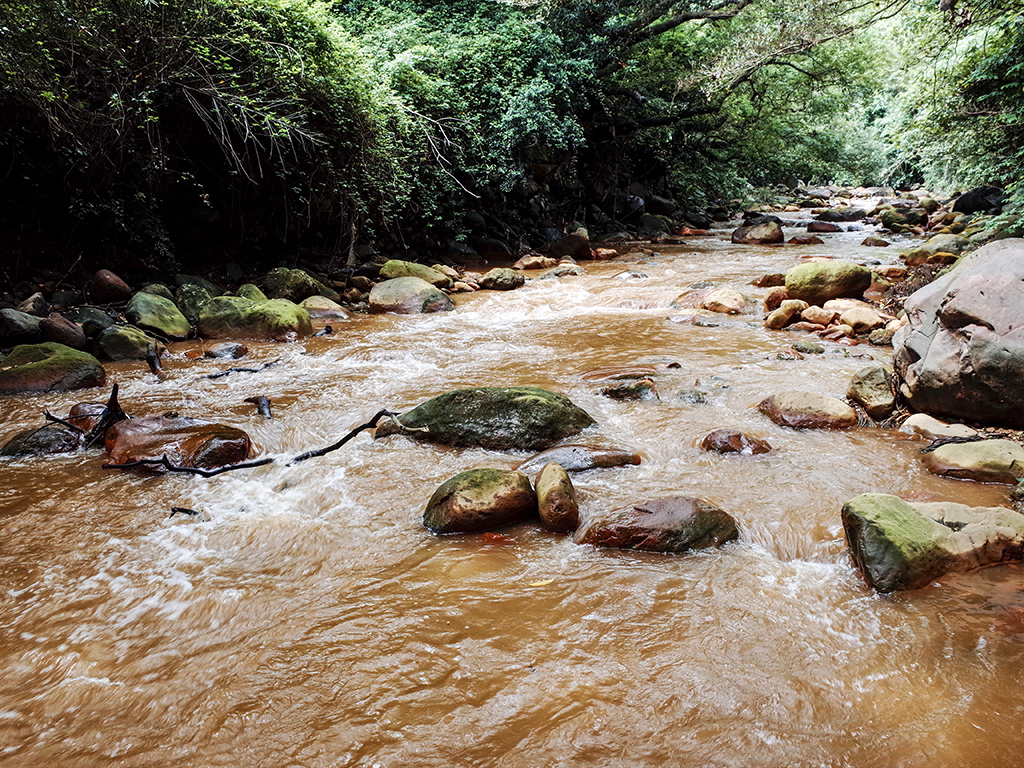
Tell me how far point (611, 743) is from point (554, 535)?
1.35 metres

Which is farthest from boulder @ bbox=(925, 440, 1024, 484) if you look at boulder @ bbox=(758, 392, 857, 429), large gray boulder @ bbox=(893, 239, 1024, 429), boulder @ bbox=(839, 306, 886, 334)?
boulder @ bbox=(839, 306, 886, 334)

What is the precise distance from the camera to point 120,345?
Answer: 679 cm

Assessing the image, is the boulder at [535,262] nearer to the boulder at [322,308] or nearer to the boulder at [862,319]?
the boulder at [322,308]

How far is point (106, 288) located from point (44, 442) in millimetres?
4916

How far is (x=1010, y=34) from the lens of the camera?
816 centimetres

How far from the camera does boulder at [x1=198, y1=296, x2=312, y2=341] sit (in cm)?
785

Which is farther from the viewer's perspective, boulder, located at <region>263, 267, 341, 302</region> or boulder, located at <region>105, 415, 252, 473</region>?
boulder, located at <region>263, 267, 341, 302</region>

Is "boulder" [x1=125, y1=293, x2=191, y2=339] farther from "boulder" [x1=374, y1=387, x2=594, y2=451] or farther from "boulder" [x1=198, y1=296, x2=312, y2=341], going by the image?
"boulder" [x1=374, y1=387, x2=594, y2=451]

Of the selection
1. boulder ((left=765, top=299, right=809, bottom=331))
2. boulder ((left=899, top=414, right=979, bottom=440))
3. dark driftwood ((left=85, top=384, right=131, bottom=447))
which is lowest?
boulder ((left=899, top=414, right=979, bottom=440))

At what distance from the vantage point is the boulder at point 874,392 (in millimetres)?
4668

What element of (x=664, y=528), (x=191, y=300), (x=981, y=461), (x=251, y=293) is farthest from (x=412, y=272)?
(x=981, y=461)

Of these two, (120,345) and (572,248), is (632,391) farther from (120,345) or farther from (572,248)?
(572,248)

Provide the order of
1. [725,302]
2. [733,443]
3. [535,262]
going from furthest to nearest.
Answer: [535,262] → [725,302] → [733,443]

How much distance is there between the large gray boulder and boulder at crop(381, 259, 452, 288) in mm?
8015
